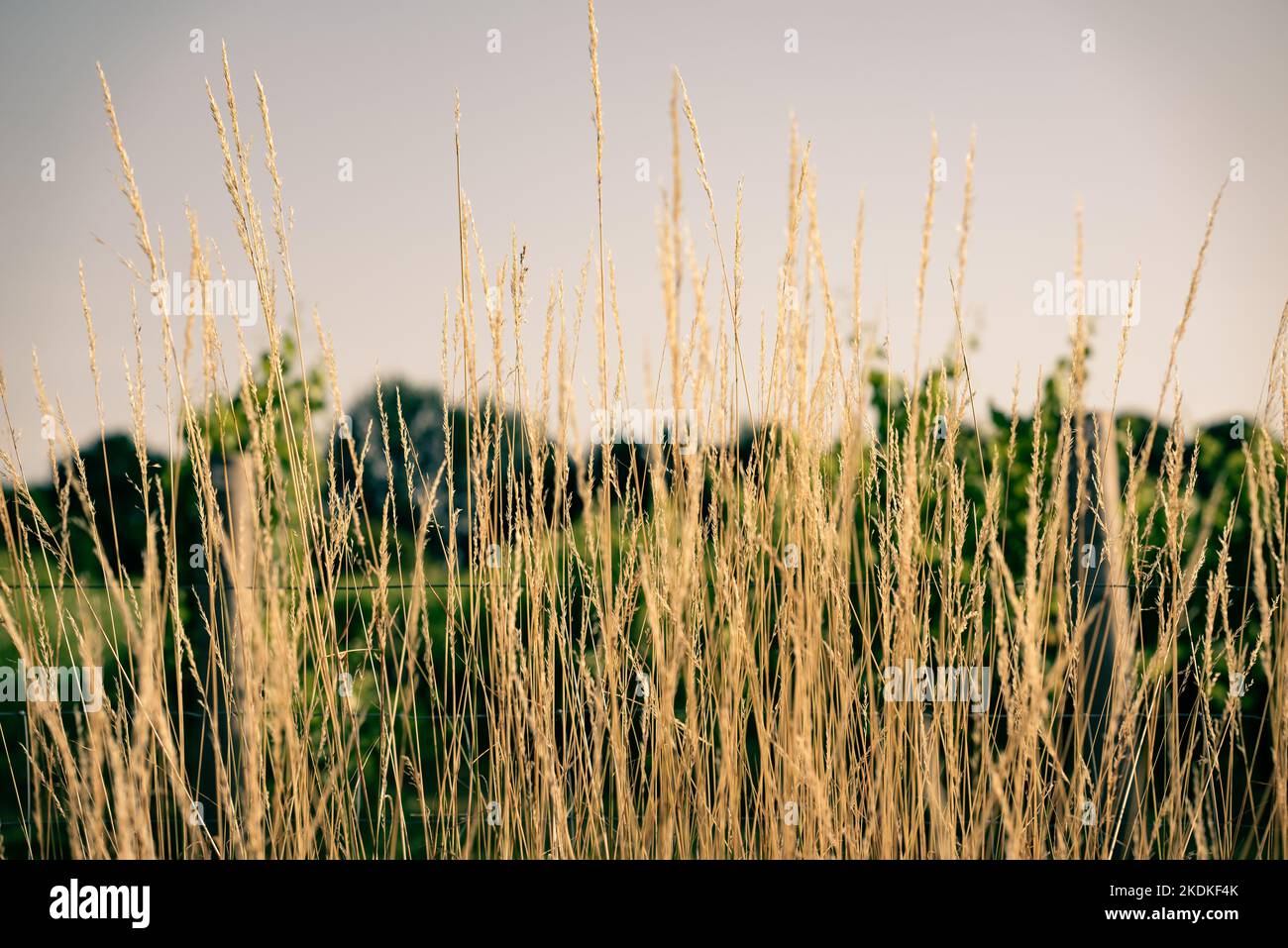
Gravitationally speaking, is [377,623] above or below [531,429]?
below

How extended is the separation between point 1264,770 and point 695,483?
9.47ft

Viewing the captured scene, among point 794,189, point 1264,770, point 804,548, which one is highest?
point 794,189

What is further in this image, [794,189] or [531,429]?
[531,429]
